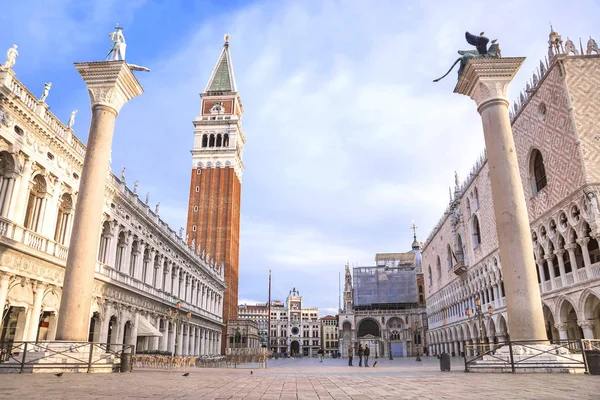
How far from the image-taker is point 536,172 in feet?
103

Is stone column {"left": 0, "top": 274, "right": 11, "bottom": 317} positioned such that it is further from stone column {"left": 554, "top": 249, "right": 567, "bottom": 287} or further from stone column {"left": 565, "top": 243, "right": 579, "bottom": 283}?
stone column {"left": 554, "top": 249, "right": 567, "bottom": 287}

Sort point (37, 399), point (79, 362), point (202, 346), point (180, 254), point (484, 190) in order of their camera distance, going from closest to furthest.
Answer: point (37, 399), point (79, 362), point (484, 190), point (180, 254), point (202, 346)

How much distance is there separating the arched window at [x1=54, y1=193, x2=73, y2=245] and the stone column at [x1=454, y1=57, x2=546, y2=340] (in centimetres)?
2076

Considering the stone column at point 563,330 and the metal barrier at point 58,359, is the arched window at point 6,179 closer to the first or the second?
the metal barrier at point 58,359

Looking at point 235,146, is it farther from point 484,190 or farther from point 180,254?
point 484,190

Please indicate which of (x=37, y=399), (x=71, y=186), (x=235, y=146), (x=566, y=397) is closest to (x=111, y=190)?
(x=71, y=186)

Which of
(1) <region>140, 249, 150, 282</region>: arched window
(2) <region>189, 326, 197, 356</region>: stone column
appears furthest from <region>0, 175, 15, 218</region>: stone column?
(2) <region>189, 326, 197, 356</region>: stone column

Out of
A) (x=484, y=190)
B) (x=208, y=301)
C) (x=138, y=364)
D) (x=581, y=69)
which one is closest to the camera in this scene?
(x=138, y=364)

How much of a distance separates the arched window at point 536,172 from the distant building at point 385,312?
5365cm

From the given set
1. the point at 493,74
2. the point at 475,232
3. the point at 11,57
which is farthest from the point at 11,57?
the point at 475,232

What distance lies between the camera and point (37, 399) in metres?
6.28

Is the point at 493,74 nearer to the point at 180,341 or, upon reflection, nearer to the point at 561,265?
the point at 561,265

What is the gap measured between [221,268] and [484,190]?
135 ft

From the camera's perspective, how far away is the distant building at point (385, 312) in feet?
262
